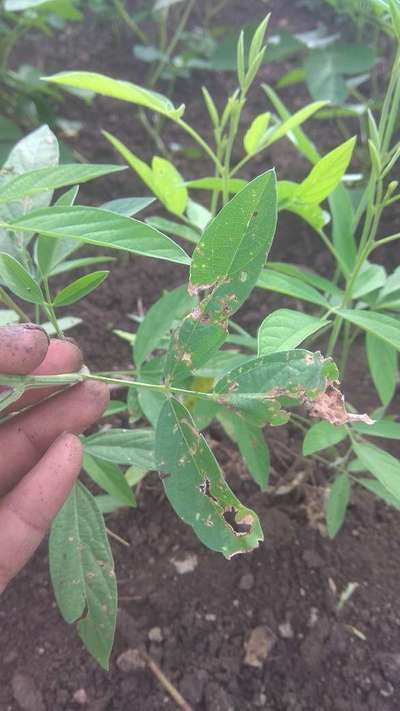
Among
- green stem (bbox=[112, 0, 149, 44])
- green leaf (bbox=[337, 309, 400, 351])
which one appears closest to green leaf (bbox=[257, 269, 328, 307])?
green leaf (bbox=[337, 309, 400, 351])

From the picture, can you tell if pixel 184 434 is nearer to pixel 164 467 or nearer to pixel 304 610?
pixel 164 467

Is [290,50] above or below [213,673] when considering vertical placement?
above

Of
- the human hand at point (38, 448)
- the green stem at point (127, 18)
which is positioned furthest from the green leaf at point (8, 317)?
the green stem at point (127, 18)

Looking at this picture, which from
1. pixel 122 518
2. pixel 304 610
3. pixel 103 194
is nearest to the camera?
pixel 304 610

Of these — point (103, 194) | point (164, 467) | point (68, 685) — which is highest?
point (164, 467)

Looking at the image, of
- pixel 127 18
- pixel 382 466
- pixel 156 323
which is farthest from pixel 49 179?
pixel 127 18

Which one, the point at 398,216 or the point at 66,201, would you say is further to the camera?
the point at 398,216

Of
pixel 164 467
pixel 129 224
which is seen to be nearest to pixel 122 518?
pixel 164 467
